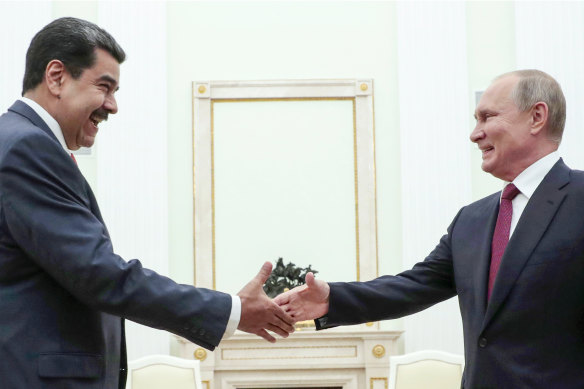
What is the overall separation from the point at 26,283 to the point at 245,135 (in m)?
6.07

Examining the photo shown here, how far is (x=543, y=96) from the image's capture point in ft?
9.87

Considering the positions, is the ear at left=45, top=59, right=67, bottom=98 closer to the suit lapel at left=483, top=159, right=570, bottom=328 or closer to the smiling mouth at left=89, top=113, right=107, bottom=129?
the smiling mouth at left=89, top=113, right=107, bottom=129

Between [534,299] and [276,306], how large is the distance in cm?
97

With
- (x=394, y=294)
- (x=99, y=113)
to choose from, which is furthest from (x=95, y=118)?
(x=394, y=294)

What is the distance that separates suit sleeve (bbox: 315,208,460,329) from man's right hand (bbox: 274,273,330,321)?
0.12ft

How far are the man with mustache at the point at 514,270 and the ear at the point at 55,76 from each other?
130 cm

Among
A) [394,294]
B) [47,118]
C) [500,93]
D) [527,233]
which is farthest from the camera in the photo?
[394,294]

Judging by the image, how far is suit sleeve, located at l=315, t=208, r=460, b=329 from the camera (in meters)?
3.32

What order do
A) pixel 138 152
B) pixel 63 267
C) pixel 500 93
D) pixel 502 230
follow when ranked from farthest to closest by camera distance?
pixel 138 152
pixel 500 93
pixel 502 230
pixel 63 267

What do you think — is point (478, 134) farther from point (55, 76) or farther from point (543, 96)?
point (55, 76)

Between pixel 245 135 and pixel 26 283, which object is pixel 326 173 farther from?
pixel 26 283

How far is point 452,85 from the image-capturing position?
8.28m

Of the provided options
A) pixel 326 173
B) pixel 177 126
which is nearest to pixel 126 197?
pixel 177 126

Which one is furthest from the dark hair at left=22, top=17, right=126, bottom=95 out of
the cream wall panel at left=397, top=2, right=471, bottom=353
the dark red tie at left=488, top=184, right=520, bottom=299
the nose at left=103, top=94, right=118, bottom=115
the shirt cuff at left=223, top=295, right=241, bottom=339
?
the cream wall panel at left=397, top=2, right=471, bottom=353
